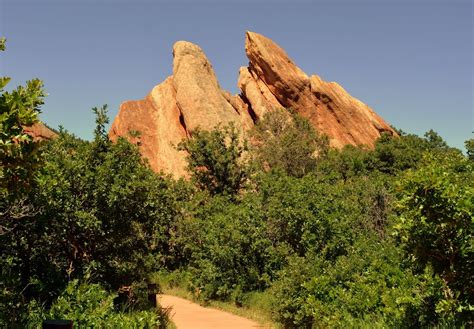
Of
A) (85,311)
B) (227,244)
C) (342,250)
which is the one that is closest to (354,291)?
(342,250)

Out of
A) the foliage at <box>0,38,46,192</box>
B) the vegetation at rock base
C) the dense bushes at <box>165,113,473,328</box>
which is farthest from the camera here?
the dense bushes at <box>165,113,473,328</box>

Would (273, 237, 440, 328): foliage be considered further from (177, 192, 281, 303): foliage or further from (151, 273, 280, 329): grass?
(177, 192, 281, 303): foliage

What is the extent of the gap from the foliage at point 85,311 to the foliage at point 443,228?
221 inches

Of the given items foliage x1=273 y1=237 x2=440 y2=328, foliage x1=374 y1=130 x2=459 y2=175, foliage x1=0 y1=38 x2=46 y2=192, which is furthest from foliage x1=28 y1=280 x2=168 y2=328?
foliage x1=374 y1=130 x2=459 y2=175

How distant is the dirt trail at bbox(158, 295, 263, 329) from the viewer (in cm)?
1364

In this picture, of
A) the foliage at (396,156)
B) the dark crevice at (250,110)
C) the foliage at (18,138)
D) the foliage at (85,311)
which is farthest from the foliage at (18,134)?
the dark crevice at (250,110)

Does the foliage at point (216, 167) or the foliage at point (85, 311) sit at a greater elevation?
Result: the foliage at point (216, 167)

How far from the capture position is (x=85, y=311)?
883cm

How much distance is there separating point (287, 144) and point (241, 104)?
58.3ft

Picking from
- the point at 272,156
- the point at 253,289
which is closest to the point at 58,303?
the point at 253,289

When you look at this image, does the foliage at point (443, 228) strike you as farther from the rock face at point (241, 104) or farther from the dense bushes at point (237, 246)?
the rock face at point (241, 104)

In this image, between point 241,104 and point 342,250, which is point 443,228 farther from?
point 241,104

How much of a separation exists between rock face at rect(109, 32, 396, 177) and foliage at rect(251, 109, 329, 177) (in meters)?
5.48

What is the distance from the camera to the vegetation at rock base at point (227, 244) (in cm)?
729
